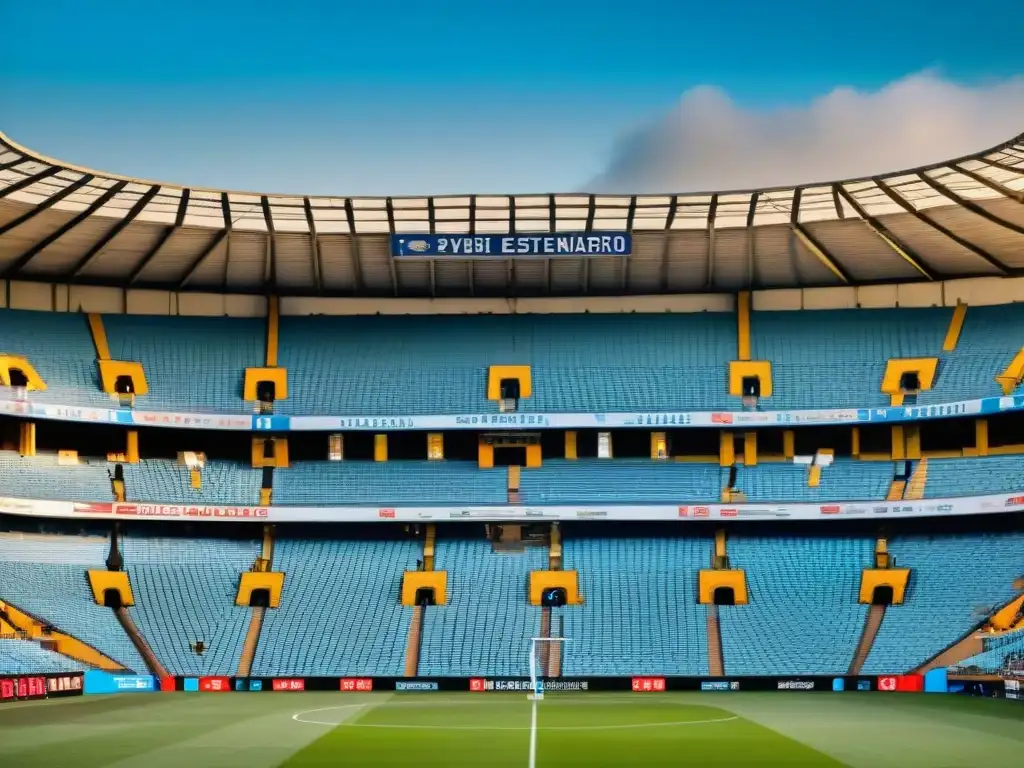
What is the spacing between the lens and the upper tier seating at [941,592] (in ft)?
172

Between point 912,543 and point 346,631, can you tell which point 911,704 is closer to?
point 912,543

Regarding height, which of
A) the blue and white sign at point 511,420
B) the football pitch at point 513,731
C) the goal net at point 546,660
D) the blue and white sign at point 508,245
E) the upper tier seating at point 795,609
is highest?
the blue and white sign at point 508,245

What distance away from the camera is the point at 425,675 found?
5288cm

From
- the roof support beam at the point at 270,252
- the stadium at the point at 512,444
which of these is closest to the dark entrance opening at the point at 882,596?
the stadium at the point at 512,444

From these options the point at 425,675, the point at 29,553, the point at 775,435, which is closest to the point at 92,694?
the point at 29,553

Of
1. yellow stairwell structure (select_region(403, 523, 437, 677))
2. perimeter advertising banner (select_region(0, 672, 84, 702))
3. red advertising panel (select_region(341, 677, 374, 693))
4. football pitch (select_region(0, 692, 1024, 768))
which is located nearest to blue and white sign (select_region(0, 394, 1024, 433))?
yellow stairwell structure (select_region(403, 523, 437, 677))

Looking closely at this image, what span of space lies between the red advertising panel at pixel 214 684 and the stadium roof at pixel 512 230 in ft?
60.6

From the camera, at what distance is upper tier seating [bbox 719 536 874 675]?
2072 inches

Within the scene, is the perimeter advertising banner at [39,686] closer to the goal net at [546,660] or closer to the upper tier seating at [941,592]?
the goal net at [546,660]

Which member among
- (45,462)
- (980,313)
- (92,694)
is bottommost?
(92,694)

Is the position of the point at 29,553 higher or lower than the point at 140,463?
lower

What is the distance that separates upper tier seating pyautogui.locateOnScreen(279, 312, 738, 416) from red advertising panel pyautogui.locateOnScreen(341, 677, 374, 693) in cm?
1318

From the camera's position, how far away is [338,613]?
2207 inches

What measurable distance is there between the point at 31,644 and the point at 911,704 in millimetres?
31148
